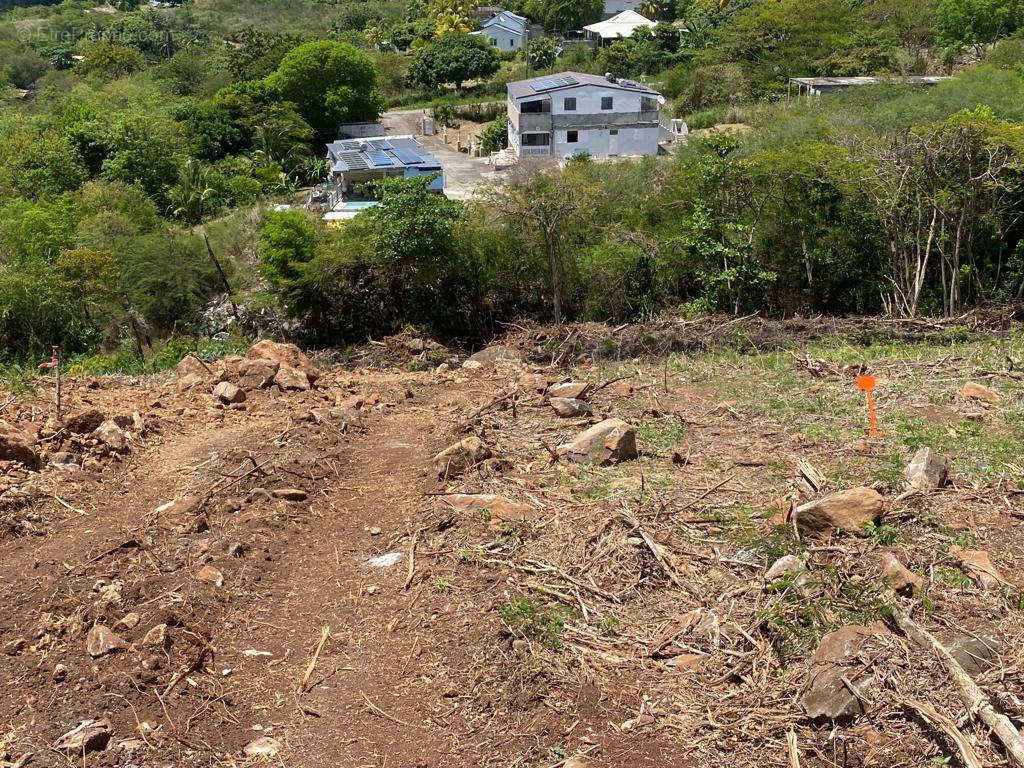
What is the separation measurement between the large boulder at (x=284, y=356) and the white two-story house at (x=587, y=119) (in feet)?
84.5

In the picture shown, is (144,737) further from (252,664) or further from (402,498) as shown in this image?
(402,498)

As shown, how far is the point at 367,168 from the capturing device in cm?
3234

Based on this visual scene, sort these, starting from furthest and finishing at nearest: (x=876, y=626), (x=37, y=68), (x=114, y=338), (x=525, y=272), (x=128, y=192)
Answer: (x=37, y=68), (x=128, y=192), (x=114, y=338), (x=525, y=272), (x=876, y=626)

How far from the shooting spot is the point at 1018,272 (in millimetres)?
15875

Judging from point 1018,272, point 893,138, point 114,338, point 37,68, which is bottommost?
point 114,338

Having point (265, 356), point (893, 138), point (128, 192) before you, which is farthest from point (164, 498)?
point (128, 192)

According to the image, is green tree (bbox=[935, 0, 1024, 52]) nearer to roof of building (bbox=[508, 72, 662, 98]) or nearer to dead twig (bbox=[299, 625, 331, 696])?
roof of building (bbox=[508, 72, 662, 98])

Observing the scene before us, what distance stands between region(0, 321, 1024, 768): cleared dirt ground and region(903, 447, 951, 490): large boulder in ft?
0.38

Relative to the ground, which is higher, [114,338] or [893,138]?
[893,138]

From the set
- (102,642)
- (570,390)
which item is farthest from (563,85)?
(102,642)

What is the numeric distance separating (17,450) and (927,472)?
715 cm

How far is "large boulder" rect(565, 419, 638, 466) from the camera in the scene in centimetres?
812

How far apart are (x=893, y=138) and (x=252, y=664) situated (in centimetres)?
1376

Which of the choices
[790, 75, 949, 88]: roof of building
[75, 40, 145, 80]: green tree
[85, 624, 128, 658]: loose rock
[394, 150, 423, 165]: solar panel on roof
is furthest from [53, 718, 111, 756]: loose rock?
[75, 40, 145, 80]: green tree
